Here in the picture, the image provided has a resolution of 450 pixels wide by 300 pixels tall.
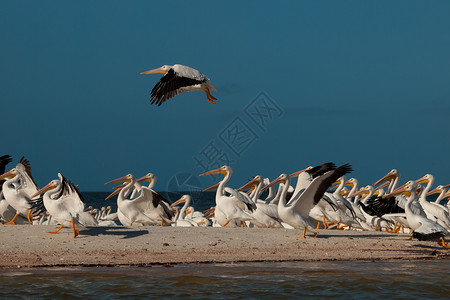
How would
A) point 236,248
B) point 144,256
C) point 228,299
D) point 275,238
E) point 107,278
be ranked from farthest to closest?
point 275,238 < point 236,248 < point 144,256 < point 107,278 < point 228,299

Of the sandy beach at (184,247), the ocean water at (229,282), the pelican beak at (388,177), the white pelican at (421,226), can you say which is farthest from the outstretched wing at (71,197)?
the pelican beak at (388,177)

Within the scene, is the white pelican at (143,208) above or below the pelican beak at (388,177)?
below

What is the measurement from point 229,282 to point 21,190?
598 centimetres

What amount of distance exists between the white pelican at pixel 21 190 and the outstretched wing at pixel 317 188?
15.9ft

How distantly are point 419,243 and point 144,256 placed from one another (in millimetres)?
4677

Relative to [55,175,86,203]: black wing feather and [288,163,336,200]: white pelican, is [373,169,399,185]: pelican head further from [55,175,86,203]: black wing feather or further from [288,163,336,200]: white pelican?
[55,175,86,203]: black wing feather

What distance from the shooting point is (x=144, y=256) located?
8711 mm

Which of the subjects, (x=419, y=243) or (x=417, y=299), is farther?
(x=419, y=243)

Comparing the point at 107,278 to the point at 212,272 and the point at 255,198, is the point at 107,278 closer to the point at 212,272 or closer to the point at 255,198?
the point at 212,272

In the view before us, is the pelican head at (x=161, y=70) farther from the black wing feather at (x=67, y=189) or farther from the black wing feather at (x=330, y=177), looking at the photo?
the black wing feather at (x=330, y=177)

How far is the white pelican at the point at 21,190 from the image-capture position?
38.2 ft

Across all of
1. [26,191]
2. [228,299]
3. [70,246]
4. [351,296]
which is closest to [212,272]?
[228,299]

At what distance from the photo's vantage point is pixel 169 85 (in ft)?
33.8

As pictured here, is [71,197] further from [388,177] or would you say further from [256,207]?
[388,177]
